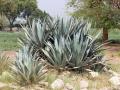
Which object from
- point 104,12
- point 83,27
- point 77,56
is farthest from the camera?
point 104,12

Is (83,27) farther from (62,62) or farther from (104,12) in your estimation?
(104,12)

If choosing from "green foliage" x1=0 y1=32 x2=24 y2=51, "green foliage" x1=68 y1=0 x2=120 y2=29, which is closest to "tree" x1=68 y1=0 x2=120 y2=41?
"green foliage" x1=68 y1=0 x2=120 y2=29

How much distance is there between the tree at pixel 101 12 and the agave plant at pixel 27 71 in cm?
1312

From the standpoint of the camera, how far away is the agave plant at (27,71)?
9.37 metres

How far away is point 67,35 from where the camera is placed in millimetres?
11258

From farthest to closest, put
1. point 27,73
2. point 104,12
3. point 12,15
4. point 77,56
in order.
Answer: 1. point 12,15
2. point 104,12
3. point 77,56
4. point 27,73

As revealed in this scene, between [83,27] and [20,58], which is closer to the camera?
[20,58]

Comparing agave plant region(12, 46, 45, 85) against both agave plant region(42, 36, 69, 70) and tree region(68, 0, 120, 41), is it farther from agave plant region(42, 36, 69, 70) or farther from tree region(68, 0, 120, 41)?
tree region(68, 0, 120, 41)

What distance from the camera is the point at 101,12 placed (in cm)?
2341

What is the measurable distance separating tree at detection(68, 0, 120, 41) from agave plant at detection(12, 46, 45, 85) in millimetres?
13123

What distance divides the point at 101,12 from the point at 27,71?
14.6 m

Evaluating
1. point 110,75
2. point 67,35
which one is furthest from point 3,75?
point 110,75

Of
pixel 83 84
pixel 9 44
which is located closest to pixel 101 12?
pixel 9 44

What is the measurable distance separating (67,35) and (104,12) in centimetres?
1240
